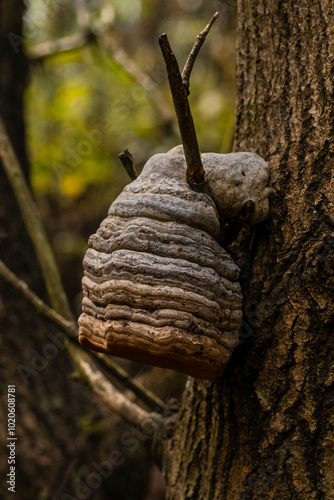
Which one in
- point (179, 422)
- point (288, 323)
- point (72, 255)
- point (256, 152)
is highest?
point (72, 255)

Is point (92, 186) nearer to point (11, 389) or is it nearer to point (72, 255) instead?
point (72, 255)

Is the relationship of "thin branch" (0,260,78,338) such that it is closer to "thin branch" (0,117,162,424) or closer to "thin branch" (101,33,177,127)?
"thin branch" (0,117,162,424)

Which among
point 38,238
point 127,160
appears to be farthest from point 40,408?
point 127,160

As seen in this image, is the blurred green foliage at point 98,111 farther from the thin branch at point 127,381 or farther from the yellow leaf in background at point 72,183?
the thin branch at point 127,381

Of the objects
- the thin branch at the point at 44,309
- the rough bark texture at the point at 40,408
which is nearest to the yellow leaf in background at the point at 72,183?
the rough bark texture at the point at 40,408

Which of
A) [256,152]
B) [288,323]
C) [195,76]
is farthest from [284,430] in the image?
[195,76]

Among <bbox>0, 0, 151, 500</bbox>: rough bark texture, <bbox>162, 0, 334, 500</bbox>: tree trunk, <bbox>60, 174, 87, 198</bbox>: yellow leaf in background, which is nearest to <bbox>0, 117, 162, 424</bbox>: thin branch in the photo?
<bbox>162, 0, 334, 500</bbox>: tree trunk
